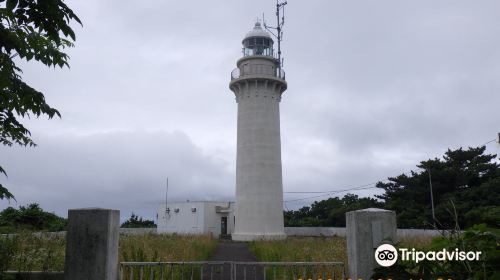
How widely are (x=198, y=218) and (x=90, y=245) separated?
3453 centimetres

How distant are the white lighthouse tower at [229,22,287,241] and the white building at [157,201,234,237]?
12.6 metres

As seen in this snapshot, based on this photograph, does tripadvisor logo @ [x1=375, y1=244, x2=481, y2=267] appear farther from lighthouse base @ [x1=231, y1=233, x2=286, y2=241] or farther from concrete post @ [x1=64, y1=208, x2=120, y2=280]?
lighthouse base @ [x1=231, y1=233, x2=286, y2=241]

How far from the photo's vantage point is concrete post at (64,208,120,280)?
5.44m

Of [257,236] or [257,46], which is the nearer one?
[257,236]

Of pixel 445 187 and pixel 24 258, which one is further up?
pixel 445 187

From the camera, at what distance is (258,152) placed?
26422 millimetres

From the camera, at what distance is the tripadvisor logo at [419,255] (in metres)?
3.15

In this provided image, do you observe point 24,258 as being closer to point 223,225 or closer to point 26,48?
point 26,48

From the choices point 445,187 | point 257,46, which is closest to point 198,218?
point 257,46

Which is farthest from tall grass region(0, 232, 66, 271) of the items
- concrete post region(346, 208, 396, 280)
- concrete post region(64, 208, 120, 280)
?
concrete post region(346, 208, 396, 280)

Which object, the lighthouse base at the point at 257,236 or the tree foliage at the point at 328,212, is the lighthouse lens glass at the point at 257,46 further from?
the tree foliage at the point at 328,212

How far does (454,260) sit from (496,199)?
3038cm

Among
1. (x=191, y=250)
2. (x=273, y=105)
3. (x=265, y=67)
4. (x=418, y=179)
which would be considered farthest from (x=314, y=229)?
(x=191, y=250)

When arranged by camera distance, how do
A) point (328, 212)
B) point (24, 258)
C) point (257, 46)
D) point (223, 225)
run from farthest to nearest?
point (328, 212) → point (223, 225) → point (257, 46) → point (24, 258)
